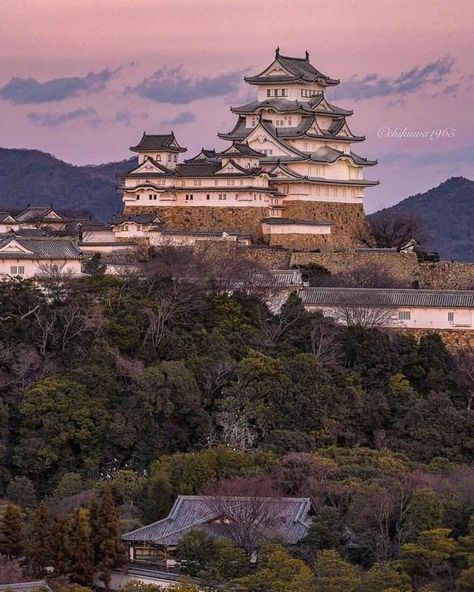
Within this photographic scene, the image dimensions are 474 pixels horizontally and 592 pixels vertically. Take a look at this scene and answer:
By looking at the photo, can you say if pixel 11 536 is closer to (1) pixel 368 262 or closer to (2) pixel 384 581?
(2) pixel 384 581

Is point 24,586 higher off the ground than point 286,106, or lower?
lower

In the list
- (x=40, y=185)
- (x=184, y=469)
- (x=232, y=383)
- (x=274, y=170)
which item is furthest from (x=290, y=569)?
(x=40, y=185)

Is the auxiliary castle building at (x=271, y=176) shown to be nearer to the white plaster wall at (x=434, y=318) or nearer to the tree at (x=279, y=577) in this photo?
the white plaster wall at (x=434, y=318)

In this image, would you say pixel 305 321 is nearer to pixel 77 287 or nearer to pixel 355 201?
pixel 77 287

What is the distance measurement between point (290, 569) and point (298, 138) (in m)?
20.2

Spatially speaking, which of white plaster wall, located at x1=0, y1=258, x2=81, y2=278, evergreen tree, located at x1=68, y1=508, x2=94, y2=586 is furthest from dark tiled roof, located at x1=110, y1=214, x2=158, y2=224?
evergreen tree, located at x1=68, y1=508, x2=94, y2=586

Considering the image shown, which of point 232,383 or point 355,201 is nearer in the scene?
point 232,383

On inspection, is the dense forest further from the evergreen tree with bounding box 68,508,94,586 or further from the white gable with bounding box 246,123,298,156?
the white gable with bounding box 246,123,298,156

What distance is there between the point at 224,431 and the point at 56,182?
6873cm

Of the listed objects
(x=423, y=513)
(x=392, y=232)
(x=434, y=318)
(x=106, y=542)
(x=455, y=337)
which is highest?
(x=392, y=232)

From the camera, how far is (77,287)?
34031 millimetres

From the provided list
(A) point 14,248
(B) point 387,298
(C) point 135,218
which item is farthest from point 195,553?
(C) point 135,218

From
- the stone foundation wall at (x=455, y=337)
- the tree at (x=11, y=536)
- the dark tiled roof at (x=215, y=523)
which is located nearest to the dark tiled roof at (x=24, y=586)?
the tree at (x=11, y=536)

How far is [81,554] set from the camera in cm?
2402
